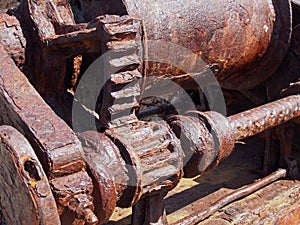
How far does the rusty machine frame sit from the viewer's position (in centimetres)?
156

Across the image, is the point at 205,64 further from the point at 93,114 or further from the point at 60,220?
the point at 60,220

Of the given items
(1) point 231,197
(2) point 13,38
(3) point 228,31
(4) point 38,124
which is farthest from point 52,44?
(1) point 231,197

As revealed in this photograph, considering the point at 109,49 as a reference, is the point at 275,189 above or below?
below

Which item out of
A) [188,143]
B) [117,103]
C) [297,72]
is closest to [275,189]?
[297,72]

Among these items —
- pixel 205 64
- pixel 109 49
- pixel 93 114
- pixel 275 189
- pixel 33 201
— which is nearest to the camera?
pixel 33 201

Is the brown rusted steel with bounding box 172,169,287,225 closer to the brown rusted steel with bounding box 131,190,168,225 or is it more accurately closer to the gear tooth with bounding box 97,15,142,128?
the brown rusted steel with bounding box 131,190,168,225

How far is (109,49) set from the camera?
75.1 inches

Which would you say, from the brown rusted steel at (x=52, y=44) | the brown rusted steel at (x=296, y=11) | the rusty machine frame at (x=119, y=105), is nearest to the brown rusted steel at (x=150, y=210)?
the rusty machine frame at (x=119, y=105)

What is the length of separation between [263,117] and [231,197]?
52 cm

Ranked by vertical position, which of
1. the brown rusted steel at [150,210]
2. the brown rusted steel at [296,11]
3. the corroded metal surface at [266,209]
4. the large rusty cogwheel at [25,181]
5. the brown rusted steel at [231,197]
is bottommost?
the corroded metal surface at [266,209]

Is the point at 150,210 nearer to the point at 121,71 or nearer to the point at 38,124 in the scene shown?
the point at 121,71

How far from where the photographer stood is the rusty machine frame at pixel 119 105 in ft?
5.11

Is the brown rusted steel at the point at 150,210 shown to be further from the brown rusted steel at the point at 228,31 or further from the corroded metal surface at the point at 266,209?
the brown rusted steel at the point at 228,31

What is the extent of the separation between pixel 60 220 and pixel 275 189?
61.5 inches
